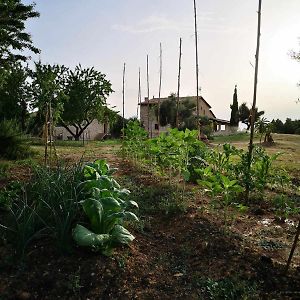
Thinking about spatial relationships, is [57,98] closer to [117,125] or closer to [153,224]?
[117,125]

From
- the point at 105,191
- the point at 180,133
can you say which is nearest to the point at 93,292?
the point at 105,191

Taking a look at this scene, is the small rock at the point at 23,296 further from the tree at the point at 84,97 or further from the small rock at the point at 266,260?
the tree at the point at 84,97

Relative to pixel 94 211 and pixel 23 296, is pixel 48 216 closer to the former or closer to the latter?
pixel 94 211

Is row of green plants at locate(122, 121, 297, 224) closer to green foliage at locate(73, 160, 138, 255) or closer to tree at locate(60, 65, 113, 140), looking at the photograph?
green foliage at locate(73, 160, 138, 255)

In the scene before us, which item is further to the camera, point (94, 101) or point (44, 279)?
point (94, 101)

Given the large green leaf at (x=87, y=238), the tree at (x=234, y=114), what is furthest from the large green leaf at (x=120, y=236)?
the tree at (x=234, y=114)

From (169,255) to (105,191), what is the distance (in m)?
0.82

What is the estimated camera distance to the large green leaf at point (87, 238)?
106 inches

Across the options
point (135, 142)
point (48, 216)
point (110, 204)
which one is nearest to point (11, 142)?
point (135, 142)

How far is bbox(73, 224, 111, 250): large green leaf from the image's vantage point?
2695 millimetres


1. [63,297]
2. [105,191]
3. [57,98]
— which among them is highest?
[57,98]

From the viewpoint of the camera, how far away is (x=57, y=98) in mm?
25250

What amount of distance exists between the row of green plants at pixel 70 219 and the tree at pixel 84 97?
24.2 metres

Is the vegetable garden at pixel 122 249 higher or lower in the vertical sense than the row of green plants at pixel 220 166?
lower
